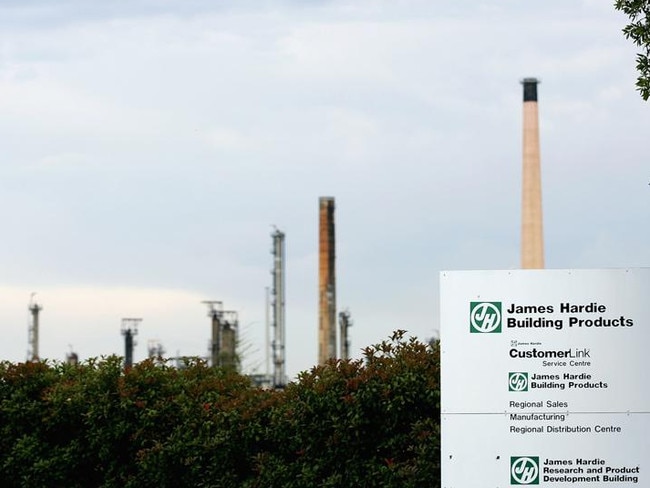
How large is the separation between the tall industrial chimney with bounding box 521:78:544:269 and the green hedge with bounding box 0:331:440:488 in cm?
4350

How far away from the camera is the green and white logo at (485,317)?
10602 millimetres

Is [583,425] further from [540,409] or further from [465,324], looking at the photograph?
[465,324]

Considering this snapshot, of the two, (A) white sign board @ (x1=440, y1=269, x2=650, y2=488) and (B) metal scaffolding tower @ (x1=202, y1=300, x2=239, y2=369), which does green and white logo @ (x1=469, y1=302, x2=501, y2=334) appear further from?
(B) metal scaffolding tower @ (x1=202, y1=300, x2=239, y2=369)

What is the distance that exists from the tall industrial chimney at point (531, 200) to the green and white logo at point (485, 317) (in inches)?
1861

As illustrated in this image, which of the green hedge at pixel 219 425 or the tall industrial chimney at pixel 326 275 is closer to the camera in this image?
the green hedge at pixel 219 425

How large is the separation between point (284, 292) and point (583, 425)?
58826 mm

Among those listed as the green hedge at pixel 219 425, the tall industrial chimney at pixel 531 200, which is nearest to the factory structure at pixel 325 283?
Answer: the tall industrial chimney at pixel 531 200

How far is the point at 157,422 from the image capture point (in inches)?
554

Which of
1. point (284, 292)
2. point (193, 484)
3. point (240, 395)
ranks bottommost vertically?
point (193, 484)

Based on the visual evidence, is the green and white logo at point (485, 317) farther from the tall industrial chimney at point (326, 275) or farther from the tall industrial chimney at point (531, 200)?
the tall industrial chimney at point (326, 275)

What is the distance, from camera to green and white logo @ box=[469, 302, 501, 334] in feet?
34.8

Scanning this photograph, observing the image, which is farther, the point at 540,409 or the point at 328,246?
the point at 328,246

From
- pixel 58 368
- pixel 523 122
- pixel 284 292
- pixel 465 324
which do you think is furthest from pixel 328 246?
pixel 465 324

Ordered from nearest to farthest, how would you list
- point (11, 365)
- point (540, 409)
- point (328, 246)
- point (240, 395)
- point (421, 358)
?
point (540, 409), point (421, 358), point (240, 395), point (11, 365), point (328, 246)
